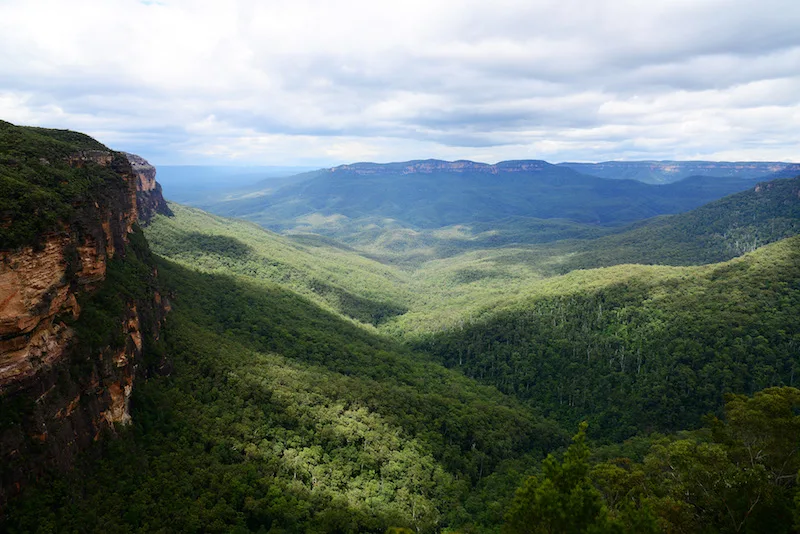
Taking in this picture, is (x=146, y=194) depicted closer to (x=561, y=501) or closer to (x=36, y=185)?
(x=36, y=185)

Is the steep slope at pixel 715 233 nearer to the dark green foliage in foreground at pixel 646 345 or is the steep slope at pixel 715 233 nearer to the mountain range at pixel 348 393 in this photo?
the mountain range at pixel 348 393

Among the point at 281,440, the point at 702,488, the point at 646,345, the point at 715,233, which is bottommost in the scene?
the point at 646,345

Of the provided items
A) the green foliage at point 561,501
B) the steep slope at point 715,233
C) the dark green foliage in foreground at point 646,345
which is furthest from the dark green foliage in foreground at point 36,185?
the steep slope at point 715,233

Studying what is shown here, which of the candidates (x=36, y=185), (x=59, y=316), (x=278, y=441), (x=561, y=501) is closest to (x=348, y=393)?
(x=278, y=441)

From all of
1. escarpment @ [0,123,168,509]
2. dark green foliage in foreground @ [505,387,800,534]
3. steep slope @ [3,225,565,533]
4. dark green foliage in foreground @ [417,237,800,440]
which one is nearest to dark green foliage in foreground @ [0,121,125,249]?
escarpment @ [0,123,168,509]

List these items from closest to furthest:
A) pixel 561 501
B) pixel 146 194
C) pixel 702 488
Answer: pixel 561 501
pixel 702 488
pixel 146 194

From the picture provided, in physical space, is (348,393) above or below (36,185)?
below

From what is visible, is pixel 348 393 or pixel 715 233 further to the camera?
pixel 715 233

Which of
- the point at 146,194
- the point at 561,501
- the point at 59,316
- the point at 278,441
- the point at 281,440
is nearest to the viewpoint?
the point at 561,501

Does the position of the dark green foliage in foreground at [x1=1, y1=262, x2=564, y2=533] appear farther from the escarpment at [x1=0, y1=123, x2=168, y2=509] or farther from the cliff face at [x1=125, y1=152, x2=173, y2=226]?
the cliff face at [x1=125, y1=152, x2=173, y2=226]
